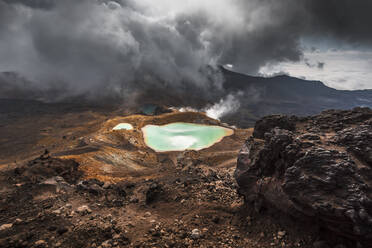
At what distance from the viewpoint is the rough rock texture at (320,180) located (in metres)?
6.55

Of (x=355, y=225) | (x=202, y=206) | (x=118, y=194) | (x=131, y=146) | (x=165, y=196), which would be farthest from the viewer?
(x=131, y=146)

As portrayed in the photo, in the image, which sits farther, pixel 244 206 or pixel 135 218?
pixel 135 218

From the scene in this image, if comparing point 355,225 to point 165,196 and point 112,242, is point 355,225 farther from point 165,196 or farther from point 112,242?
point 165,196

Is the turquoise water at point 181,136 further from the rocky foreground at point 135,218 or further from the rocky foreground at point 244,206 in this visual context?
the rocky foreground at point 244,206

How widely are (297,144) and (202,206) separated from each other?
6698 mm

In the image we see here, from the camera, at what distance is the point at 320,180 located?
748 cm

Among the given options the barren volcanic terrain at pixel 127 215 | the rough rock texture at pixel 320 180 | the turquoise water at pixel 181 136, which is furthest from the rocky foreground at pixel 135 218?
the turquoise water at pixel 181 136

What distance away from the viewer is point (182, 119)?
207 feet

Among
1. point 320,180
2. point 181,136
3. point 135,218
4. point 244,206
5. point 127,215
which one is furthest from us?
point 181,136

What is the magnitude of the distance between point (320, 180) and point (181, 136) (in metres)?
39.9

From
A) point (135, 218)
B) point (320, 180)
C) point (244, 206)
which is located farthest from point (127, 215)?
point (320, 180)

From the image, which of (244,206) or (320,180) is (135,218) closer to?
(244,206)

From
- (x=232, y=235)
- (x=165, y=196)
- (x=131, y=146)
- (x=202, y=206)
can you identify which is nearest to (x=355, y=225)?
(x=232, y=235)

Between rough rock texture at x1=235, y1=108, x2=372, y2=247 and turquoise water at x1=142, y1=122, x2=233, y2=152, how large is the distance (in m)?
27.6
